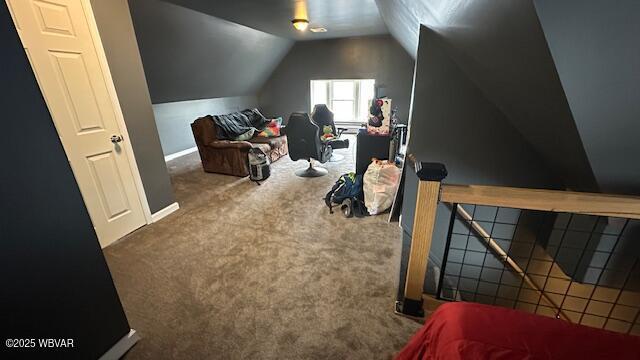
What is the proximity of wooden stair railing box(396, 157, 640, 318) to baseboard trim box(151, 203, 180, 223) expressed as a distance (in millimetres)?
2640

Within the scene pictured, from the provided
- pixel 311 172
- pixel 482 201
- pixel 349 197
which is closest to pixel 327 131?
pixel 311 172

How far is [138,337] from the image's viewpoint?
1.50 m

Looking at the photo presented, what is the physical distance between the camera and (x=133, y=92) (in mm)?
2387

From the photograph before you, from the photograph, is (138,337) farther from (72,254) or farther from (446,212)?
(446,212)

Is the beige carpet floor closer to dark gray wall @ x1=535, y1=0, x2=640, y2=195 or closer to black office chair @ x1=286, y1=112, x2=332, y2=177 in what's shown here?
black office chair @ x1=286, y1=112, x2=332, y2=177

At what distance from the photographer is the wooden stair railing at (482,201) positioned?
1.03 meters

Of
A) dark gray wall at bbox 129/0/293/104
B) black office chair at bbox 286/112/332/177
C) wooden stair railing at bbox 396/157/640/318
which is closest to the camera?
wooden stair railing at bbox 396/157/640/318

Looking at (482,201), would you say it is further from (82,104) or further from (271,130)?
(271,130)

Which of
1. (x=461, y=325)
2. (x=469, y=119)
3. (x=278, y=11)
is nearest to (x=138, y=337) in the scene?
(x=461, y=325)

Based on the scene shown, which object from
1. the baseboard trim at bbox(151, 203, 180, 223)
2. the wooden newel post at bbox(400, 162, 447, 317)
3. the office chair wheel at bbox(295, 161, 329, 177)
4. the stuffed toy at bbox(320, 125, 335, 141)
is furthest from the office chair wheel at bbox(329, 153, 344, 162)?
the wooden newel post at bbox(400, 162, 447, 317)

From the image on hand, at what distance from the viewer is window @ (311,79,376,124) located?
6.65 metres

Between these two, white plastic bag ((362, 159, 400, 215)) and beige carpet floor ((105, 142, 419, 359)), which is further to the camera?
white plastic bag ((362, 159, 400, 215))

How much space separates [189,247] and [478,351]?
2305 millimetres

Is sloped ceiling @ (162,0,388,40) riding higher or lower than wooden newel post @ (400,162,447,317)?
higher
